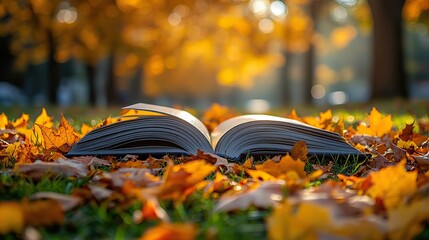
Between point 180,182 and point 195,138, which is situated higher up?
point 195,138

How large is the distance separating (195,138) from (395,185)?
1180 millimetres

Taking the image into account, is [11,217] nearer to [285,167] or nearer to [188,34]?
[285,167]

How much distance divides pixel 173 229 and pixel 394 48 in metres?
12.0

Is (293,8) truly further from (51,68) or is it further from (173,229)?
(173,229)

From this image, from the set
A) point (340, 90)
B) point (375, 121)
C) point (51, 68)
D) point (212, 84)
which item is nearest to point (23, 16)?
point (51, 68)

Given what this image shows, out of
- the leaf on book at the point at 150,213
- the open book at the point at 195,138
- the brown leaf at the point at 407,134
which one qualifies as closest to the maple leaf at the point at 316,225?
the leaf on book at the point at 150,213

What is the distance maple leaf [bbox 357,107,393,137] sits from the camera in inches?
131

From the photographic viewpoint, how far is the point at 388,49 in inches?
495

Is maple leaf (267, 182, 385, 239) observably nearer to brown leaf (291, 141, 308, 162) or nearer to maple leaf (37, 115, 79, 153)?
brown leaf (291, 141, 308, 162)

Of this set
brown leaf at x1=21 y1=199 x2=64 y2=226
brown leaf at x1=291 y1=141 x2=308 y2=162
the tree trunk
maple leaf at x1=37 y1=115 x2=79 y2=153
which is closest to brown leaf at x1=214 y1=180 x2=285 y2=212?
brown leaf at x1=21 y1=199 x2=64 y2=226

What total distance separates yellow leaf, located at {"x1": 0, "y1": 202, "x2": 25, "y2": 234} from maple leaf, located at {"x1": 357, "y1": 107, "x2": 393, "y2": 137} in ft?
7.57

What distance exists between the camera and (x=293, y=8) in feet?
74.9

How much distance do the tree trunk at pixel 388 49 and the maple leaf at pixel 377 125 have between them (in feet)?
29.9

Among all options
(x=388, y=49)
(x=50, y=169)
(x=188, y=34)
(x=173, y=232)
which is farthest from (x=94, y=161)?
(x=188, y=34)
